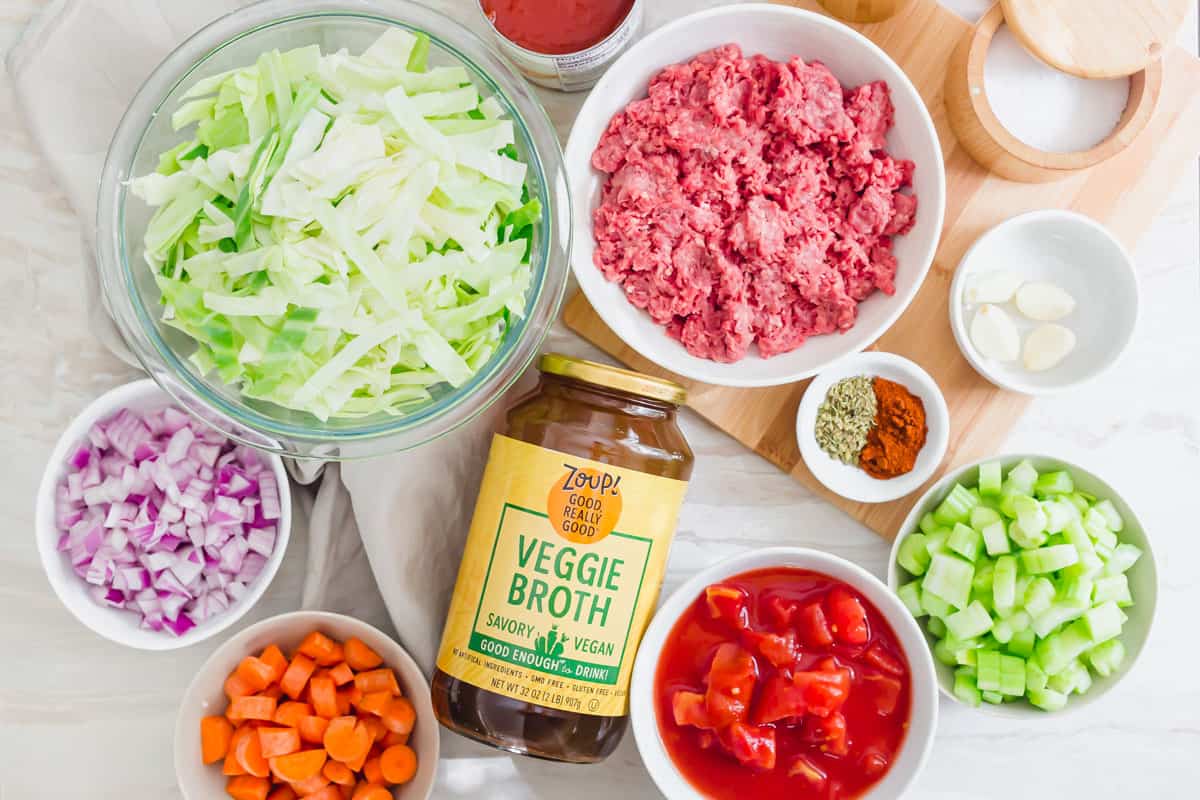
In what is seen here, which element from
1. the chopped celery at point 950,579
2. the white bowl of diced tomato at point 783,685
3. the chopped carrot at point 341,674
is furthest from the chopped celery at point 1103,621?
the chopped carrot at point 341,674

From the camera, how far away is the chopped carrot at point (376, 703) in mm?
1719

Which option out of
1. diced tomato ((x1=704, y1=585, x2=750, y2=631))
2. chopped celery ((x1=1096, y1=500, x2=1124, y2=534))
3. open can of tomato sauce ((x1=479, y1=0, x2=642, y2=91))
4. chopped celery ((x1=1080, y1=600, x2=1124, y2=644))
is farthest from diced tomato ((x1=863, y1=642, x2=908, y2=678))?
open can of tomato sauce ((x1=479, y1=0, x2=642, y2=91))

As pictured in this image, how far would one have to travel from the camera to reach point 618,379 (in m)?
1.56

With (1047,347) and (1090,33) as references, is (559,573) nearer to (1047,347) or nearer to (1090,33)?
(1047,347)

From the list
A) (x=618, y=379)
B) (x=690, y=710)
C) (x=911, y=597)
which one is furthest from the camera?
(x=911, y=597)

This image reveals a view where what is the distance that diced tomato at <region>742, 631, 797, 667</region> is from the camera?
1.64 metres

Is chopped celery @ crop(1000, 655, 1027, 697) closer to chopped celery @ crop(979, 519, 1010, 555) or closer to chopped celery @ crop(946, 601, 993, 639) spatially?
chopped celery @ crop(946, 601, 993, 639)

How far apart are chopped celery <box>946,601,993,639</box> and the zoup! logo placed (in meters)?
0.66

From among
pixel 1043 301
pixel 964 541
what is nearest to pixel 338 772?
pixel 964 541

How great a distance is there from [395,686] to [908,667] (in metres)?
0.91

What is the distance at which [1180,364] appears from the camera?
1.91 m

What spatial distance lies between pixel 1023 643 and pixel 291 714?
1.31m

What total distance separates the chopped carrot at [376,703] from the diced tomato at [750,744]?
60 centimetres

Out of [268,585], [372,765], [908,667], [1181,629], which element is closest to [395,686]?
[372,765]
